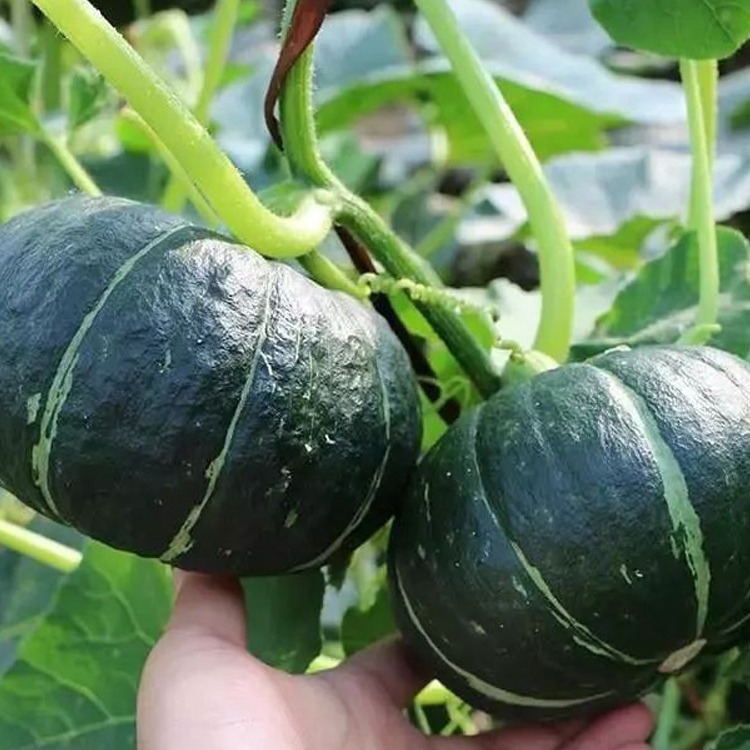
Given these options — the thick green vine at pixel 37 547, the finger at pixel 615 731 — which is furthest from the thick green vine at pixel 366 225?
the thick green vine at pixel 37 547

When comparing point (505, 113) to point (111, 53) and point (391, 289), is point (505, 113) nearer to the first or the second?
point (391, 289)

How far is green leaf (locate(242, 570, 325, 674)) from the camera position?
1177 mm

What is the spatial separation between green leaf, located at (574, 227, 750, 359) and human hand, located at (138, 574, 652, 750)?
340mm

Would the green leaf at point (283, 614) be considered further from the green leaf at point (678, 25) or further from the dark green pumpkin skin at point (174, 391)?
the green leaf at point (678, 25)

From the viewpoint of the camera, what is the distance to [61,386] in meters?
0.88

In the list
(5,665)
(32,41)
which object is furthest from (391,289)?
(32,41)

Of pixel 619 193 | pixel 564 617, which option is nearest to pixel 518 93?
pixel 619 193

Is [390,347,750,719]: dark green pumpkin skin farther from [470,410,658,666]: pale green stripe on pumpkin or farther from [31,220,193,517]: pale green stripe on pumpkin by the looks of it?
[31,220,193,517]: pale green stripe on pumpkin

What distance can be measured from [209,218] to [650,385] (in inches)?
15.2

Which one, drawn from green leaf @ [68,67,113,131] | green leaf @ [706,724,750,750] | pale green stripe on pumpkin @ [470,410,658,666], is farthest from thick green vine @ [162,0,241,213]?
green leaf @ [706,724,750,750]

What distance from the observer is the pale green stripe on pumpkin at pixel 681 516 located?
0.92 metres

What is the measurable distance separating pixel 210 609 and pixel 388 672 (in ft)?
0.59

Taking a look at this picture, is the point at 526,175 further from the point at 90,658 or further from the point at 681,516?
the point at 90,658

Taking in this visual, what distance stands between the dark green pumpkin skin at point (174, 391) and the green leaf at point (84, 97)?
1.20 feet
